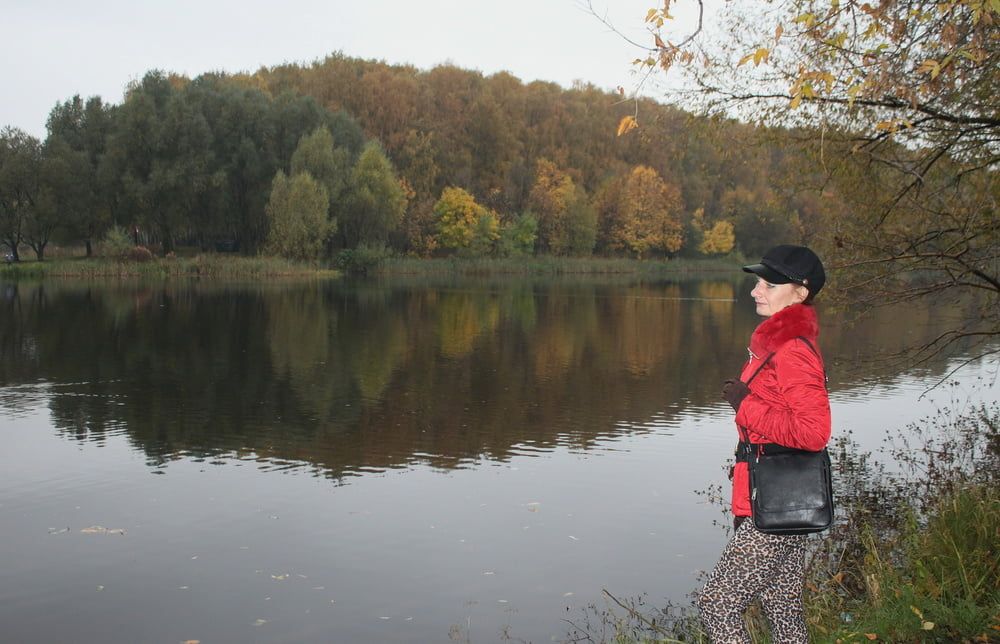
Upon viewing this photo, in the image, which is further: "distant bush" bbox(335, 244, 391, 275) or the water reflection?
"distant bush" bbox(335, 244, 391, 275)

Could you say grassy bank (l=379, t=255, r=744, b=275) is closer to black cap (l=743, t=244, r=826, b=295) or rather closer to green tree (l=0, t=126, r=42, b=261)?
green tree (l=0, t=126, r=42, b=261)

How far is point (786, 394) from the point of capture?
4195 millimetres

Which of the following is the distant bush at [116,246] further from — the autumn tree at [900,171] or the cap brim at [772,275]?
the cap brim at [772,275]

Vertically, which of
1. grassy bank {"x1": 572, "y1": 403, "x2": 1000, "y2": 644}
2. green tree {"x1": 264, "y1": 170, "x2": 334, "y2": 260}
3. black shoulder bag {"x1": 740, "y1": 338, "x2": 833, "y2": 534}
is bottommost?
grassy bank {"x1": 572, "y1": 403, "x2": 1000, "y2": 644}

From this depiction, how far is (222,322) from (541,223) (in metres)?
63.8

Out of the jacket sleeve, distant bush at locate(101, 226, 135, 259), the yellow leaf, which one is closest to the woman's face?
the jacket sleeve

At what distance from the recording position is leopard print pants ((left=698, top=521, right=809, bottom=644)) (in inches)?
170

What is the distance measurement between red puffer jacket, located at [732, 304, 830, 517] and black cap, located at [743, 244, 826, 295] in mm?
132

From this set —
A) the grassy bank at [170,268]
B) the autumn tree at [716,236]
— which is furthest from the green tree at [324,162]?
the autumn tree at [716,236]

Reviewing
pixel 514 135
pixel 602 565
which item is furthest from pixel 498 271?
pixel 602 565

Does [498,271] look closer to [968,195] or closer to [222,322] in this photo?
[222,322]

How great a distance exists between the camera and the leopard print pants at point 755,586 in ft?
14.2

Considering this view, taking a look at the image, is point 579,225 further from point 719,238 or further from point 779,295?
point 779,295

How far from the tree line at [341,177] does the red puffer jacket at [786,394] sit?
32.7 metres
